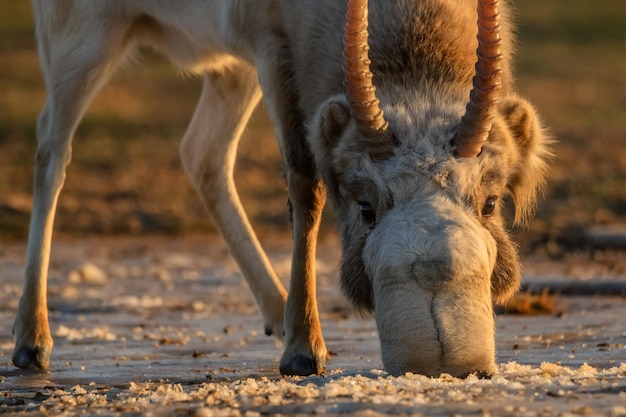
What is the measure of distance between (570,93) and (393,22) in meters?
18.5

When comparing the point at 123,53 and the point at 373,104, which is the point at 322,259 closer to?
the point at 123,53

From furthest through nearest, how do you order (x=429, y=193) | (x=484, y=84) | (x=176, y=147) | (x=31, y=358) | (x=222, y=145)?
(x=176, y=147)
(x=222, y=145)
(x=31, y=358)
(x=484, y=84)
(x=429, y=193)

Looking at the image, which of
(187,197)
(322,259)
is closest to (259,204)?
(187,197)

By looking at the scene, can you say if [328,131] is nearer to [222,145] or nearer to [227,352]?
[227,352]

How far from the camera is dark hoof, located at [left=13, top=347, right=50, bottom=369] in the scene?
738 cm

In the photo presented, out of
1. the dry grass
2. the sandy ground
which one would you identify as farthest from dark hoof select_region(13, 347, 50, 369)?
the dry grass

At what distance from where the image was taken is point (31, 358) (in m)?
7.41

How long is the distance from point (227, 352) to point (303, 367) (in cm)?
80

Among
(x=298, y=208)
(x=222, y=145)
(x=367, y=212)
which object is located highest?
(x=222, y=145)

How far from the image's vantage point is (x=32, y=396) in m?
6.04

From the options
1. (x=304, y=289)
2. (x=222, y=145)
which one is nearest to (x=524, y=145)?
(x=304, y=289)

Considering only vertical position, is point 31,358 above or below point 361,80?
below

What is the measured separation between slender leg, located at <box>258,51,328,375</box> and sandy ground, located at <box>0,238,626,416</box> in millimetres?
158

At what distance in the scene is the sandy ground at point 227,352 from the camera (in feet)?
16.0
